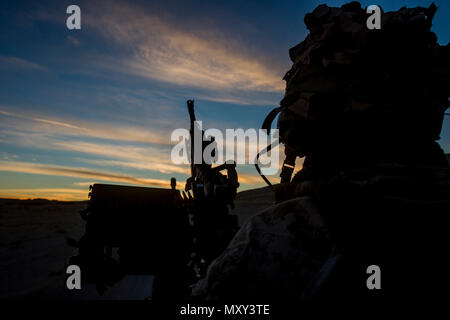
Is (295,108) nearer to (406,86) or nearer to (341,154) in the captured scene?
(341,154)

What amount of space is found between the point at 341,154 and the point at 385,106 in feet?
1.61

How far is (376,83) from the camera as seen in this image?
215 cm

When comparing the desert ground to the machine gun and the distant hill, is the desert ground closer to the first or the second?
the machine gun

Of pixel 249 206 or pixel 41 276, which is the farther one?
pixel 249 206

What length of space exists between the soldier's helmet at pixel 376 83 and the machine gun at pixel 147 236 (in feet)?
7.16

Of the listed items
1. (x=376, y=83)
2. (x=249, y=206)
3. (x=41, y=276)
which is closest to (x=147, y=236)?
(x=376, y=83)

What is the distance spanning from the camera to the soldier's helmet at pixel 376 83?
7.03ft

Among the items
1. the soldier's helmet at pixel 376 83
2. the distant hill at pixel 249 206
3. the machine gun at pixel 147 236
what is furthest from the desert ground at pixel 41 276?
the distant hill at pixel 249 206

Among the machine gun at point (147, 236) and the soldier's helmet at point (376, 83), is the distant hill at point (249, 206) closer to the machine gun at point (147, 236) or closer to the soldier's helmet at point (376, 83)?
the machine gun at point (147, 236)

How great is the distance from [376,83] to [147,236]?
3.03 metres

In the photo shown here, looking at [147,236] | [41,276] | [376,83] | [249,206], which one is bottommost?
[249,206]

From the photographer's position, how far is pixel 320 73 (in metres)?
2.27

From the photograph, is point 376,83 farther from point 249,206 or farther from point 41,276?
point 249,206
